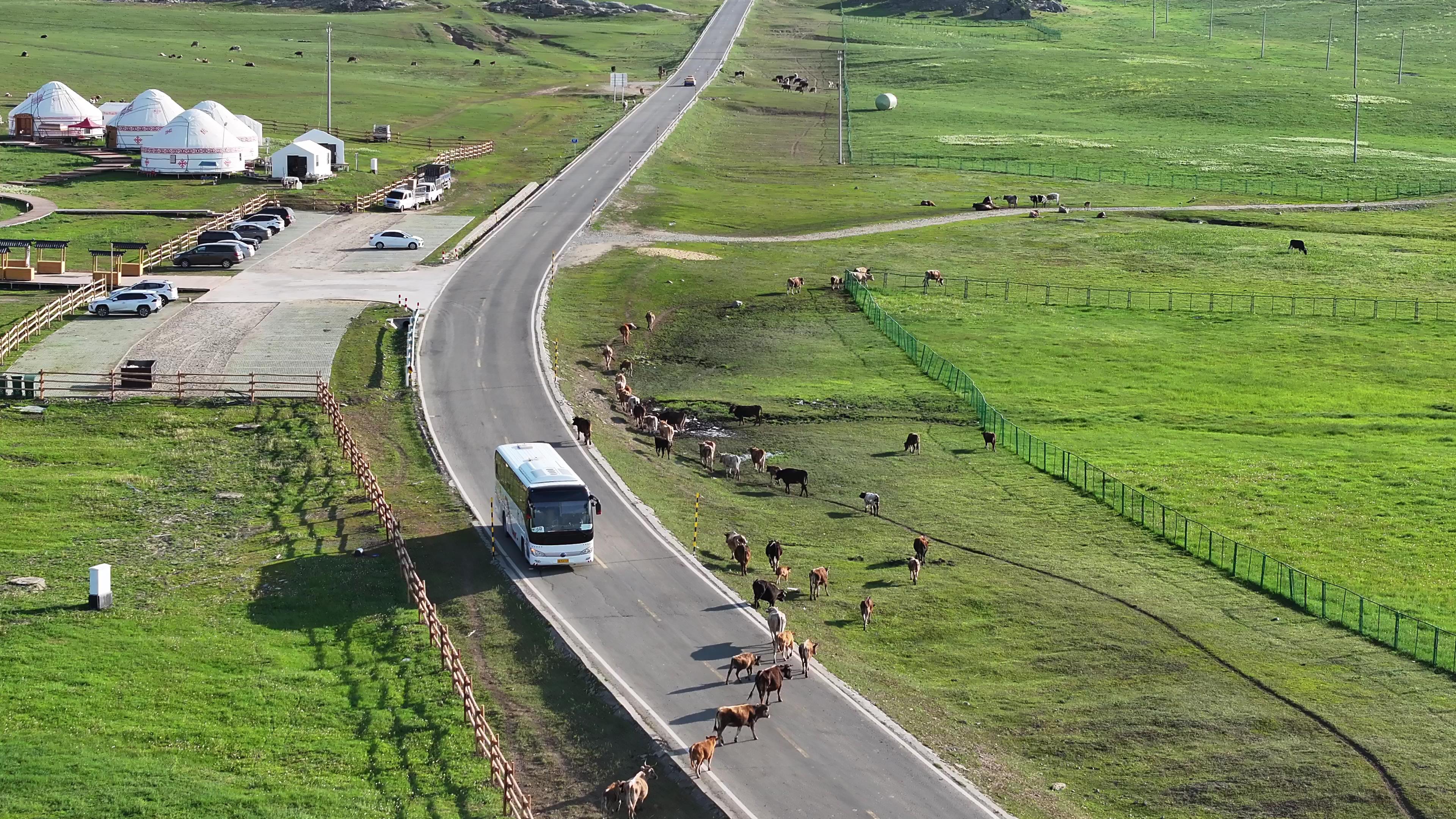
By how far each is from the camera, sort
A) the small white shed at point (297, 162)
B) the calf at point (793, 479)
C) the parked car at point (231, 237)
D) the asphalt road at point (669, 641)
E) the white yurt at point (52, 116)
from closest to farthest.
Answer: the asphalt road at point (669, 641) < the calf at point (793, 479) < the parked car at point (231, 237) < the small white shed at point (297, 162) < the white yurt at point (52, 116)

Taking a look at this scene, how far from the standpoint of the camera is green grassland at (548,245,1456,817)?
114ft

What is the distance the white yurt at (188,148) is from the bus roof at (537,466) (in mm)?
77955

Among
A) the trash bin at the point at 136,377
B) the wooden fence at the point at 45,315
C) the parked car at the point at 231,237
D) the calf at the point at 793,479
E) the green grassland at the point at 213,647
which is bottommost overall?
the green grassland at the point at 213,647

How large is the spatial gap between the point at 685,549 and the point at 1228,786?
19401 mm

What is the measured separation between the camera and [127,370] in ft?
212

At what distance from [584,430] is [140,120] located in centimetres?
8391

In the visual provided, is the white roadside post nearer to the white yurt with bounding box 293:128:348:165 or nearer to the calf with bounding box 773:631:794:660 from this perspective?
the calf with bounding box 773:631:794:660

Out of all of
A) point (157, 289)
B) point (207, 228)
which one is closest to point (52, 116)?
point (207, 228)

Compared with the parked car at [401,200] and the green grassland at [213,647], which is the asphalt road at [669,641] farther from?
the parked car at [401,200]

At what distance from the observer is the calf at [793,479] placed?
57.1m

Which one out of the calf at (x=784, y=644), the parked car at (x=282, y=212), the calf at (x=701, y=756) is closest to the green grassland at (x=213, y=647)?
the calf at (x=701, y=756)

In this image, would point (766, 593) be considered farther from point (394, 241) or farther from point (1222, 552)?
point (394, 241)

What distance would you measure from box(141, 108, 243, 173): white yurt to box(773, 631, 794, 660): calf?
92414mm

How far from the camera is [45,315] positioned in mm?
75250
